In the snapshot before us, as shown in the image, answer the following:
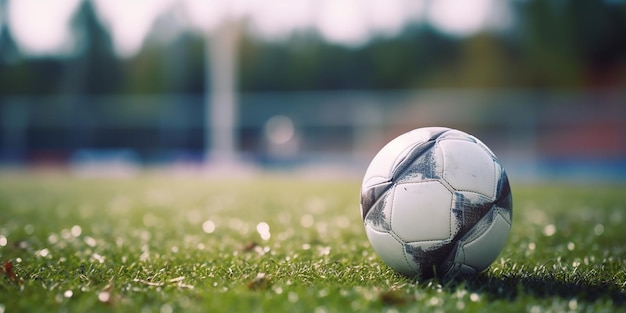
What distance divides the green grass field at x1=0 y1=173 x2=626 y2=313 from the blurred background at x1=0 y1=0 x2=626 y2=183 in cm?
1638

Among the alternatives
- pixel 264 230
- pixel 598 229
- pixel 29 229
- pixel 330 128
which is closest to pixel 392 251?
pixel 264 230

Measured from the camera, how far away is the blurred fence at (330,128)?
2355cm

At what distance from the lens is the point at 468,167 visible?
2994 millimetres

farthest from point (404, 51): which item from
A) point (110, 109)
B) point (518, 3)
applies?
point (110, 109)

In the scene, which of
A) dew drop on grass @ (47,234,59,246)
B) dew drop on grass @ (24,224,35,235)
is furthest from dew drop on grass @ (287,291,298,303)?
dew drop on grass @ (24,224,35,235)

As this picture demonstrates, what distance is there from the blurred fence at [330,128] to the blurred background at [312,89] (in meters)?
0.07

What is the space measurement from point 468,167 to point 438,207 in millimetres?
278

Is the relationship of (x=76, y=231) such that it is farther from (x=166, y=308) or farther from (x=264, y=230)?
(x=166, y=308)

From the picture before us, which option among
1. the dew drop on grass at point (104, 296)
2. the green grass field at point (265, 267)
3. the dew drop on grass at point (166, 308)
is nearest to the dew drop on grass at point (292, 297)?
the green grass field at point (265, 267)

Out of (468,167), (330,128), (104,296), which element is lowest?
(330,128)

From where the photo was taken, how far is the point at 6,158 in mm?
28016

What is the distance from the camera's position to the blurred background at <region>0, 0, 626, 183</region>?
2388 centimetres

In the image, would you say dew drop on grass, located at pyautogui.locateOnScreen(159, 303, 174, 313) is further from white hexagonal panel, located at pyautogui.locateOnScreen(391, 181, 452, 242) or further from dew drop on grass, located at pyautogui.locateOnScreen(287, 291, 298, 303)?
white hexagonal panel, located at pyautogui.locateOnScreen(391, 181, 452, 242)

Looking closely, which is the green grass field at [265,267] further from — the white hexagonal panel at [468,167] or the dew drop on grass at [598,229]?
the white hexagonal panel at [468,167]
